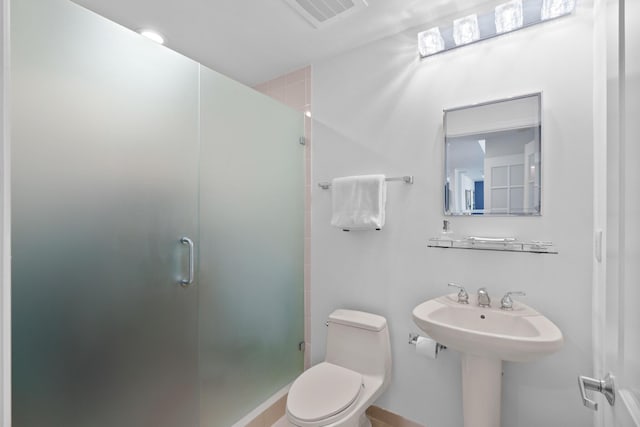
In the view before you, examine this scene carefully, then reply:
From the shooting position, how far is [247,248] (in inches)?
66.3

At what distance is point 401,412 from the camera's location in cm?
174

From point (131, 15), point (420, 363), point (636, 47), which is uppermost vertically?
point (131, 15)

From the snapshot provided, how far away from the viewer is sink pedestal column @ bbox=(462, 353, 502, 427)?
1.28 m

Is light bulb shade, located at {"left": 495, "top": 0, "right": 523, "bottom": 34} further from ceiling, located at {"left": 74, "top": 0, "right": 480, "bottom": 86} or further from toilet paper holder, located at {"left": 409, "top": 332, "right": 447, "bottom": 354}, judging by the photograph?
toilet paper holder, located at {"left": 409, "top": 332, "right": 447, "bottom": 354}

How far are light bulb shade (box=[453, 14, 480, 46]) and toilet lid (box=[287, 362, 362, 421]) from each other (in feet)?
6.16

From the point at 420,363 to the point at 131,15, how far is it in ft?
8.20

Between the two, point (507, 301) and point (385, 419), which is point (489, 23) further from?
point (385, 419)

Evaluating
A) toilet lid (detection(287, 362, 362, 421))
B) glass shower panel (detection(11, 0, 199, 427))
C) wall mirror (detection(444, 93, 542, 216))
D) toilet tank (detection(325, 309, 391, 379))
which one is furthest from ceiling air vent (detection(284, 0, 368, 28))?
toilet lid (detection(287, 362, 362, 421))

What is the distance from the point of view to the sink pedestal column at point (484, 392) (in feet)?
4.21

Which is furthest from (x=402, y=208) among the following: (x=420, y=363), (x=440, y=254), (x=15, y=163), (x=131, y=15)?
(x=131, y=15)

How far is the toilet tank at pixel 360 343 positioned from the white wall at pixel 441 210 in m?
0.10

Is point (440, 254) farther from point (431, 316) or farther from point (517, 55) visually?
point (517, 55)

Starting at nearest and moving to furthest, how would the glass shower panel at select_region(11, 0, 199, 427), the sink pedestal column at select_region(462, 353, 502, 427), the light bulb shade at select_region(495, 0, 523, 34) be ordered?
the glass shower panel at select_region(11, 0, 199, 427)
the sink pedestal column at select_region(462, 353, 502, 427)
the light bulb shade at select_region(495, 0, 523, 34)

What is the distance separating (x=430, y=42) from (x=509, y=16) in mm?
365
